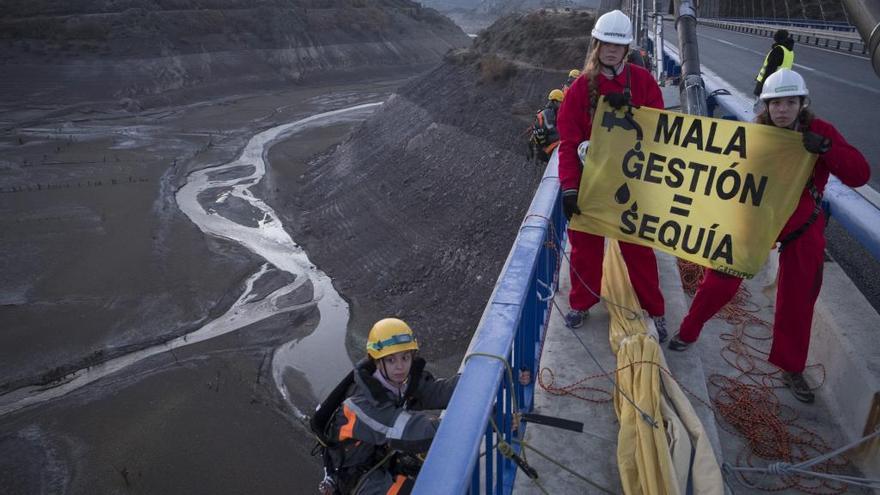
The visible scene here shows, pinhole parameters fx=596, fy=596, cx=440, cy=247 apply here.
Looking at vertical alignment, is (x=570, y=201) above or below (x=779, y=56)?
below

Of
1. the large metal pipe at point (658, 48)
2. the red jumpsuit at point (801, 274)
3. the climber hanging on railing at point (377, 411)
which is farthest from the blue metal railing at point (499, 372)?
the large metal pipe at point (658, 48)

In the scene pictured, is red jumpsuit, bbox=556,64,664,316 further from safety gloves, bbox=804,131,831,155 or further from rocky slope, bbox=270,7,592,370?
rocky slope, bbox=270,7,592,370

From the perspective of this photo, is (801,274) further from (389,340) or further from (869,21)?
(389,340)

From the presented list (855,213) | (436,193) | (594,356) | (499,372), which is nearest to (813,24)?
(436,193)

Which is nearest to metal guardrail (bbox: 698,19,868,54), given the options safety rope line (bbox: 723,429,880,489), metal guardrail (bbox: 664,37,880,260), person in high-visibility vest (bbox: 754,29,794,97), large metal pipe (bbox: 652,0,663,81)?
large metal pipe (bbox: 652,0,663,81)

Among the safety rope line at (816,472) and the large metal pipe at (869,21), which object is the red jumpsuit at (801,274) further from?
the safety rope line at (816,472)

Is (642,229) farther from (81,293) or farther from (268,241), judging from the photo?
(268,241)
